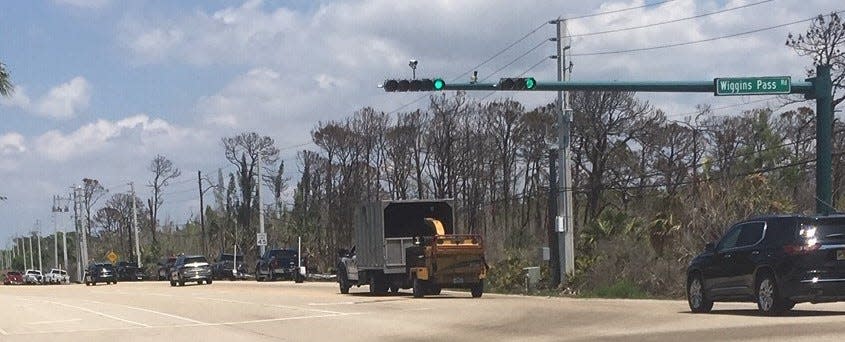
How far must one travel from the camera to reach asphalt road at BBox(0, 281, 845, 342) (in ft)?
59.0

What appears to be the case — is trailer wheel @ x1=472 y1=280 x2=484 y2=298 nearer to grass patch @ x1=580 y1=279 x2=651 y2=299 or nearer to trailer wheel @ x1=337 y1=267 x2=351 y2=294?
grass patch @ x1=580 y1=279 x2=651 y2=299

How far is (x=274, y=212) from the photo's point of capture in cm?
9931

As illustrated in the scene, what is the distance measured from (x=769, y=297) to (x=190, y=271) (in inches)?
1791

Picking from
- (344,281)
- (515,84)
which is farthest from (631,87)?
(344,281)

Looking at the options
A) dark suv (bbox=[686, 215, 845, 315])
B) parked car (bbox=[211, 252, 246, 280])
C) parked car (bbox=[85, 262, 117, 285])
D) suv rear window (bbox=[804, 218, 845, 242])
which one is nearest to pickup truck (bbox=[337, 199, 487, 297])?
dark suv (bbox=[686, 215, 845, 315])

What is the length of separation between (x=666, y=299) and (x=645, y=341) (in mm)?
13317

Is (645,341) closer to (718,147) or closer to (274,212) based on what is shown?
(718,147)

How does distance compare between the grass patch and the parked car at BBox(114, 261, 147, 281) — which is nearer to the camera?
the grass patch

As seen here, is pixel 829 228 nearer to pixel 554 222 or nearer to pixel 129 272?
pixel 554 222

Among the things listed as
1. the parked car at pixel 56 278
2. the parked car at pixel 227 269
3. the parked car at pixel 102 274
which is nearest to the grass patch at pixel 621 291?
the parked car at pixel 227 269

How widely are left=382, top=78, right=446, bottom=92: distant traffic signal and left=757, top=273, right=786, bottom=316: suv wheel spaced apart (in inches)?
402

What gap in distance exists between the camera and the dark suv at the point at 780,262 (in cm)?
1847

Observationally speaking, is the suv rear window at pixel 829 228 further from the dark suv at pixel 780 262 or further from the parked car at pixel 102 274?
the parked car at pixel 102 274

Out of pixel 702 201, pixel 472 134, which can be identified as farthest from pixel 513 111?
pixel 702 201
